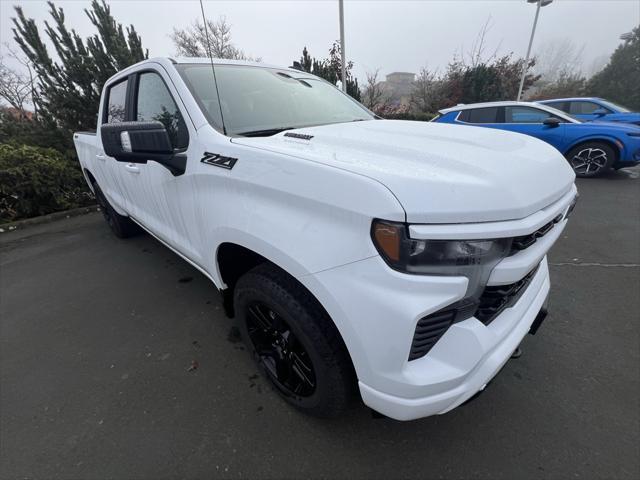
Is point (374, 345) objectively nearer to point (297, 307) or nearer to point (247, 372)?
point (297, 307)

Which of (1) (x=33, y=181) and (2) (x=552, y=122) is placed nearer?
(1) (x=33, y=181)

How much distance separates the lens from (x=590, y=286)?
9.26 feet

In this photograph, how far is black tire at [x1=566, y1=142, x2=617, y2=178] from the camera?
6086mm

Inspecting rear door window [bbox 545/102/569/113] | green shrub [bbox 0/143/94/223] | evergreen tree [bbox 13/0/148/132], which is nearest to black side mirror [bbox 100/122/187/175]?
green shrub [bbox 0/143/94/223]

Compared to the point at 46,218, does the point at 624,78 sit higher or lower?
higher

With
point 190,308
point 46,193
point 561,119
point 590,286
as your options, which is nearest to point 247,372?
point 190,308

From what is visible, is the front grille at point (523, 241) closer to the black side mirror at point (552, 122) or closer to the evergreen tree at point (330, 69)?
the black side mirror at point (552, 122)

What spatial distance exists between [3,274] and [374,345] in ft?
15.7

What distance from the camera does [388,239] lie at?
100cm

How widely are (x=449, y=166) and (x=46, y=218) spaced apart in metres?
7.03

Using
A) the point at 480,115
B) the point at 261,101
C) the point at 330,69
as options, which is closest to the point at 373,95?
the point at 330,69

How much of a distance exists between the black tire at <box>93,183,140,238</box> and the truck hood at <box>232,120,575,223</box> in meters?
3.40

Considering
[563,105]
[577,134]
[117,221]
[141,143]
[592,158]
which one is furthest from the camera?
[563,105]

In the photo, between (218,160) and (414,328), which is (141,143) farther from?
(414,328)
